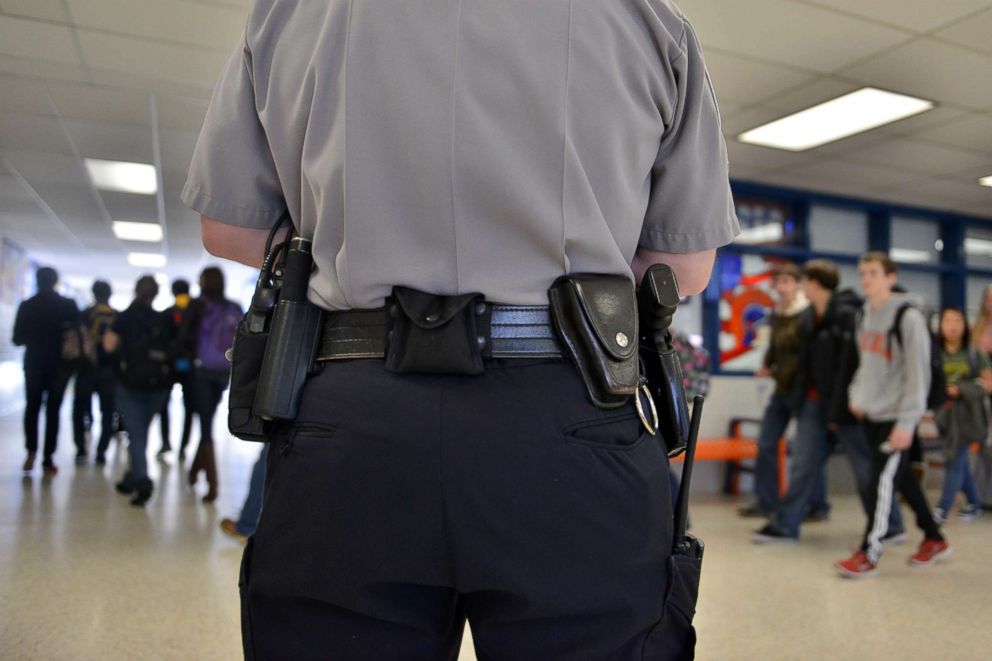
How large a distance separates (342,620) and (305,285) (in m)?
0.34

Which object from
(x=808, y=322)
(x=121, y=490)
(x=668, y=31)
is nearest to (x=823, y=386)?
(x=808, y=322)

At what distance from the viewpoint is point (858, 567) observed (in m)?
3.42

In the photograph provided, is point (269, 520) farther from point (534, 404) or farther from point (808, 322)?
point (808, 322)

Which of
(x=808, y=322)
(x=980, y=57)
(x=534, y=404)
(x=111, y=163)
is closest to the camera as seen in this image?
(x=534, y=404)

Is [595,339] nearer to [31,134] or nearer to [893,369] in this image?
[893,369]

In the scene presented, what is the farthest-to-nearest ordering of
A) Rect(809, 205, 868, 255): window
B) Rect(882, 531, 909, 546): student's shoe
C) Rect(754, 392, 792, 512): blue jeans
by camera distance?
Rect(809, 205, 868, 255): window
Rect(754, 392, 792, 512): blue jeans
Rect(882, 531, 909, 546): student's shoe

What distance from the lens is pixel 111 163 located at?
640 centimetres

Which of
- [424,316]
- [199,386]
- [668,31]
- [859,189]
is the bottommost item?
[199,386]

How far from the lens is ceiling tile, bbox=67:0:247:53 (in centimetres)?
349

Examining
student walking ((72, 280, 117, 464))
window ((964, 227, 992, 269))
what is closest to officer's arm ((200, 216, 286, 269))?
student walking ((72, 280, 117, 464))

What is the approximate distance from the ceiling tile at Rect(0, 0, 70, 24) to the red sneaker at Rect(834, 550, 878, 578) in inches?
167

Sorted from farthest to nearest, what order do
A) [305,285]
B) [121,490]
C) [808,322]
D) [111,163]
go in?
[111,163] → [121,490] → [808,322] → [305,285]

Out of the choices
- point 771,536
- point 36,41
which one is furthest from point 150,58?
point 771,536

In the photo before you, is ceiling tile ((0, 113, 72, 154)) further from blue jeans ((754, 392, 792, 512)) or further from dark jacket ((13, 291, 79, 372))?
blue jeans ((754, 392, 792, 512))
